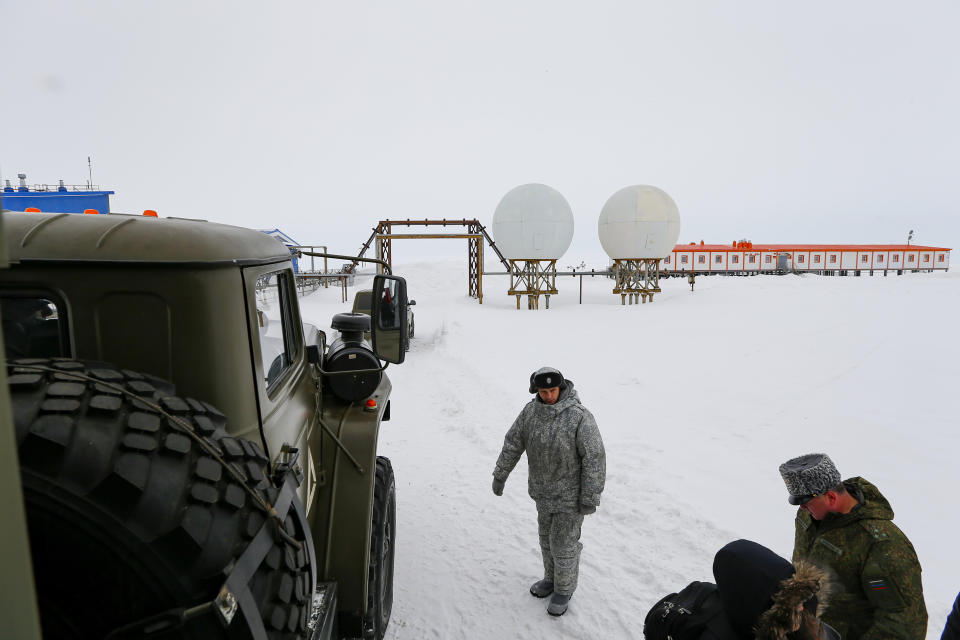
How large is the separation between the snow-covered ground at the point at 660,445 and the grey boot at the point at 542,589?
9 cm

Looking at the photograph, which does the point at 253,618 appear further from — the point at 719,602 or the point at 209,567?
the point at 719,602

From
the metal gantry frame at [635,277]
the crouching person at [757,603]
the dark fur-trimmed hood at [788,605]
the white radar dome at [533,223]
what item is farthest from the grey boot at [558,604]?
the metal gantry frame at [635,277]

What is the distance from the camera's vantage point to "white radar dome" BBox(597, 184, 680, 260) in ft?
77.0

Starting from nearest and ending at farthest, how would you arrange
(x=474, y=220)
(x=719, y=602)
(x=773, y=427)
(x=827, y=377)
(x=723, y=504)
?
(x=719, y=602) → (x=723, y=504) → (x=773, y=427) → (x=827, y=377) → (x=474, y=220)

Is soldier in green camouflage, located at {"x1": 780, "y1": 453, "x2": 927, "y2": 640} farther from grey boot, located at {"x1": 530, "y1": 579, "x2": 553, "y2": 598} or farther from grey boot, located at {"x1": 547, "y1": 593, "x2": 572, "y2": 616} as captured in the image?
grey boot, located at {"x1": 530, "y1": 579, "x2": 553, "y2": 598}

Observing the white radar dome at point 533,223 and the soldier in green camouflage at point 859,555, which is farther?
the white radar dome at point 533,223

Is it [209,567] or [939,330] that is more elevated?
[209,567]

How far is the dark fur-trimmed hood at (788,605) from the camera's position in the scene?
6.01 feet

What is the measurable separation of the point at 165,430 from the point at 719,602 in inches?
79.7

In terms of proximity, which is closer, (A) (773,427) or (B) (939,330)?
(A) (773,427)

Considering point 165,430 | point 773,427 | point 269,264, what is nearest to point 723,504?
point 773,427

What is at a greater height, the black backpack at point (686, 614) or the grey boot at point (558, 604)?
the black backpack at point (686, 614)

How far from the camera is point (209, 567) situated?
138cm

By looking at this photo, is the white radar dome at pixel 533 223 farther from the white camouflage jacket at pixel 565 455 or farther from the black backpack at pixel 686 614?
the black backpack at pixel 686 614
